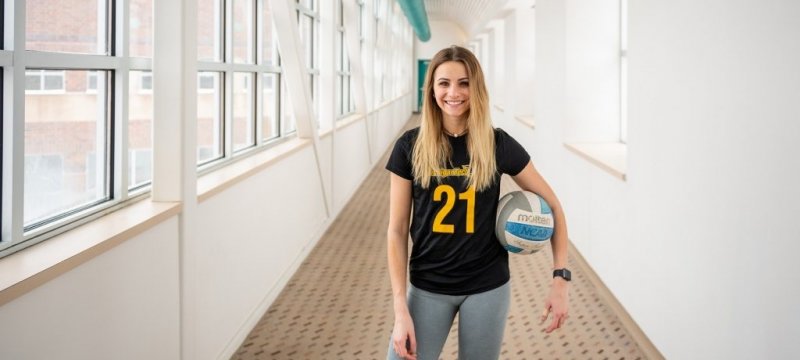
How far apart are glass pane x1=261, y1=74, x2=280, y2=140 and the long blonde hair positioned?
13.0 feet

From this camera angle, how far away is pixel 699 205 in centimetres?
314

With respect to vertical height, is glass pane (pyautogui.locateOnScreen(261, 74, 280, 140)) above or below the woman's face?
above

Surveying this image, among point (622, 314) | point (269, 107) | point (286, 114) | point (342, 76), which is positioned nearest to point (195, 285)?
point (622, 314)

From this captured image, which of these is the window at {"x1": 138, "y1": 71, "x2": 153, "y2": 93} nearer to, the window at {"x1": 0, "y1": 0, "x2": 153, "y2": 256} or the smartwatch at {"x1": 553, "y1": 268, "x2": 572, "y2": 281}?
the window at {"x1": 0, "y1": 0, "x2": 153, "y2": 256}

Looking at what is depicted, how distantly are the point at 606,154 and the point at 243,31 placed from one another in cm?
297

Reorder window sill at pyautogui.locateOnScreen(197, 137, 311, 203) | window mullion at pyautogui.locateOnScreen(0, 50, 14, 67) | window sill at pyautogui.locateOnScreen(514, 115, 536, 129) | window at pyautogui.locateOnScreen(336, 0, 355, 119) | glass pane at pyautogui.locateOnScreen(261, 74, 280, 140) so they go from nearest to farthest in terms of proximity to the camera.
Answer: window mullion at pyautogui.locateOnScreen(0, 50, 14, 67) → window sill at pyautogui.locateOnScreen(197, 137, 311, 203) → glass pane at pyautogui.locateOnScreen(261, 74, 280, 140) → window sill at pyautogui.locateOnScreen(514, 115, 536, 129) → window at pyautogui.locateOnScreen(336, 0, 355, 119)

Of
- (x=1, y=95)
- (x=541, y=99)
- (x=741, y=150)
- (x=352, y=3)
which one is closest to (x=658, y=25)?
(x=741, y=150)

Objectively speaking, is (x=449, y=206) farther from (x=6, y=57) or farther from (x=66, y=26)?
(x=66, y=26)

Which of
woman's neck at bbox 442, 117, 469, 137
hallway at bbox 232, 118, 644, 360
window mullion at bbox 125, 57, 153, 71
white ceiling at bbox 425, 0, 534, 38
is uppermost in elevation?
white ceiling at bbox 425, 0, 534, 38

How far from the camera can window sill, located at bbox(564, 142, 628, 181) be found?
4.80 metres

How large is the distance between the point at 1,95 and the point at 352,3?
25.8 ft

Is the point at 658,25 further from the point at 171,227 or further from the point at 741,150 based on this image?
the point at 171,227

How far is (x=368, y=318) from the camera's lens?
4445 mm

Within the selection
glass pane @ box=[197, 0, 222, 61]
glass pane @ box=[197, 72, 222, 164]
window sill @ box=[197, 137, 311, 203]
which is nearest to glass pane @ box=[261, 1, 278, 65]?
window sill @ box=[197, 137, 311, 203]
